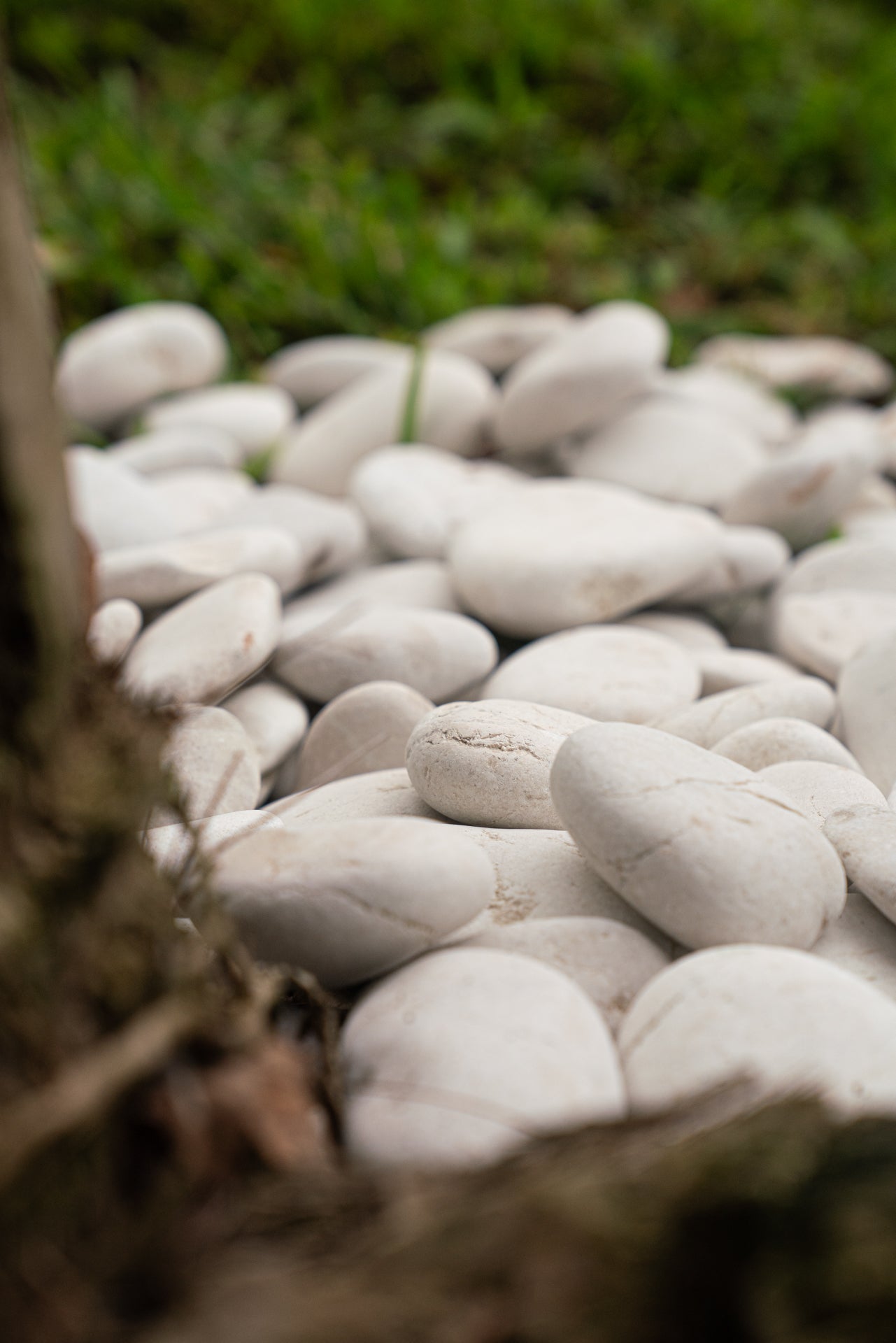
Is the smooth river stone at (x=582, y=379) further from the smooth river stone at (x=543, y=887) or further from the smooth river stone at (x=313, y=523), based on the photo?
the smooth river stone at (x=543, y=887)

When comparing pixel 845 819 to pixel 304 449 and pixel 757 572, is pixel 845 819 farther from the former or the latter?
pixel 304 449

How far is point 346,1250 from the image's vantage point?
1.93 ft

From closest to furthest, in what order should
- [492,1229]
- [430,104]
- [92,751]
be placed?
1. [492,1229]
2. [92,751]
3. [430,104]

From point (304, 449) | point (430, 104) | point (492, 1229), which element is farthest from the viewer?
point (430, 104)

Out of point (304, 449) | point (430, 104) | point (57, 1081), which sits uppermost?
point (430, 104)

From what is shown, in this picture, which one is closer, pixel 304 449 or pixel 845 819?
pixel 845 819

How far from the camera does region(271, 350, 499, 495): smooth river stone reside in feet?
8.09

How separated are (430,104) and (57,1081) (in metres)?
4.09

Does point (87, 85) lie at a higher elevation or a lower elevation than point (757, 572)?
higher

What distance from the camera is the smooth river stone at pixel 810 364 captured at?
2.96 metres

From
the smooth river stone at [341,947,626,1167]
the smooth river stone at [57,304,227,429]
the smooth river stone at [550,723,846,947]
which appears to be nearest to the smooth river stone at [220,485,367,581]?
the smooth river stone at [57,304,227,429]

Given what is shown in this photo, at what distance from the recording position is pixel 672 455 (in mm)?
2334

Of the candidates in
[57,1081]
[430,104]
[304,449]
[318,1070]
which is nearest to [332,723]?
[318,1070]

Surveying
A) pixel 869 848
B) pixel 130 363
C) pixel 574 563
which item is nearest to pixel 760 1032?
pixel 869 848
